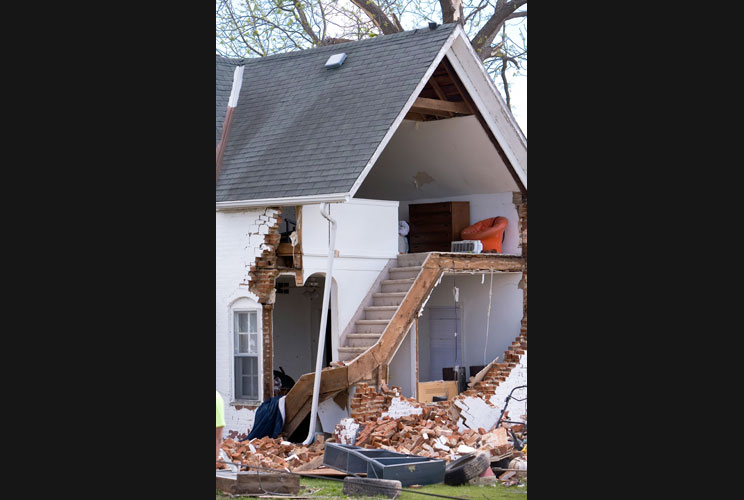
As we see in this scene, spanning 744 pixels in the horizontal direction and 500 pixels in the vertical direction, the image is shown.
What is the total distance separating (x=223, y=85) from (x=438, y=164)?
4092 millimetres

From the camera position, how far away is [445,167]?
20.8 metres

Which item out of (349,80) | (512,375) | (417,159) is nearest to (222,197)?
(349,80)

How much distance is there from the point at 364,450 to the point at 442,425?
2915 mm

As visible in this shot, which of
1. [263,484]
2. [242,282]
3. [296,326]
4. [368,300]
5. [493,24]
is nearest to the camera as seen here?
[263,484]

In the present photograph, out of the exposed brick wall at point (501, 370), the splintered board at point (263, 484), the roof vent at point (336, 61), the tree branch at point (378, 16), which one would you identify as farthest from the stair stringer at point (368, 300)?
the tree branch at point (378, 16)

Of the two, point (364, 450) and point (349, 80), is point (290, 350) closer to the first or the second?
point (349, 80)

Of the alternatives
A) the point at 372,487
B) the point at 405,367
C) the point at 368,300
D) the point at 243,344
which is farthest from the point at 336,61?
the point at 372,487

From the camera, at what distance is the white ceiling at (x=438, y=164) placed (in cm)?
2011

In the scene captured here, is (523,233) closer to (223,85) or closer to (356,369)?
(356,369)

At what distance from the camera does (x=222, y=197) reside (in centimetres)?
1802

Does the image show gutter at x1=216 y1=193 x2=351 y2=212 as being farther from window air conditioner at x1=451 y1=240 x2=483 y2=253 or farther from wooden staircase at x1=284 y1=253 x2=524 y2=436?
window air conditioner at x1=451 y1=240 x2=483 y2=253

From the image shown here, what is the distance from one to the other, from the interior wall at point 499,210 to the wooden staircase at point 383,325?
87 centimetres

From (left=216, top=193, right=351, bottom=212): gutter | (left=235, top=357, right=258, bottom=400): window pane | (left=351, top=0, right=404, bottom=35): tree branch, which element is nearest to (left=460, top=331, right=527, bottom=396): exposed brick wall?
(left=235, top=357, right=258, bottom=400): window pane

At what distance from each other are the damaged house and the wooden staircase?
2 cm
